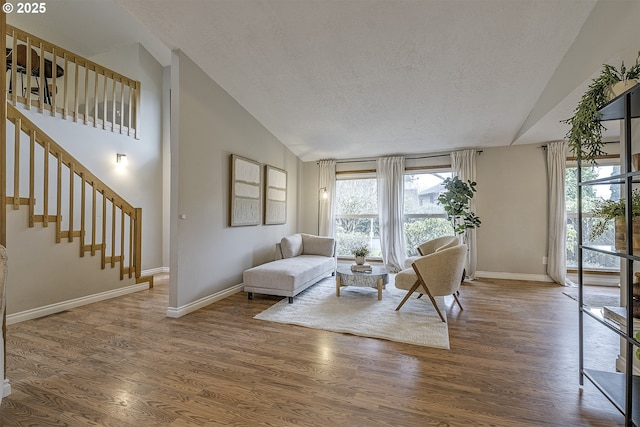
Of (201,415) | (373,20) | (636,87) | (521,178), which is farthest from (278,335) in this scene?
(521,178)

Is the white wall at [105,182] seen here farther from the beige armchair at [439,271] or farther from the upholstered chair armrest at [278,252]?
the beige armchair at [439,271]

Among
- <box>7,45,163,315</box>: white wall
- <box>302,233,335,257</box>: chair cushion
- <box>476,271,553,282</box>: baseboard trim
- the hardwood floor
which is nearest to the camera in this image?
the hardwood floor

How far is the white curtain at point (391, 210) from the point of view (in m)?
5.74

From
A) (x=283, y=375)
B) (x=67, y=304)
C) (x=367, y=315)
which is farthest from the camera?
(x=67, y=304)

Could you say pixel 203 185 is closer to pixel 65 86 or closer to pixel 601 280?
pixel 65 86

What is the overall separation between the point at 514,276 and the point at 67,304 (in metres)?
6.65

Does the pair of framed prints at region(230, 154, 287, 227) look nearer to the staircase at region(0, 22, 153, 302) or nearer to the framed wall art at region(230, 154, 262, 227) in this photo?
the framed wall art at region(230, 154, 262, 227)

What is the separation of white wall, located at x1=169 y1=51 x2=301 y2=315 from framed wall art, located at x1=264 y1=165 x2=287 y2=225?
0.46m

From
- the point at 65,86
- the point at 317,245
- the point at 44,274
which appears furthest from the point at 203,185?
the point at 65,86

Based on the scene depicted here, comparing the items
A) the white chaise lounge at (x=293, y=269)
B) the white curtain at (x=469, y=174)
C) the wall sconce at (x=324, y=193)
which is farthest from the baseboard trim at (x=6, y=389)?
the white curtain at (x=469, y=174)

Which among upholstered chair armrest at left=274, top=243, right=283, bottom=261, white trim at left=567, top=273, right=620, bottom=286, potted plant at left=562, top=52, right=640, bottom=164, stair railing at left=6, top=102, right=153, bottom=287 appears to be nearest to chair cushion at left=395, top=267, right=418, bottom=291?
potted plant at left=562, top=52, right=640, bottom=164

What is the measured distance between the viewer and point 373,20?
2814 mm

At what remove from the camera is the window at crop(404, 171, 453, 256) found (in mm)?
5680

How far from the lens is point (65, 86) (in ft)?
14.2
